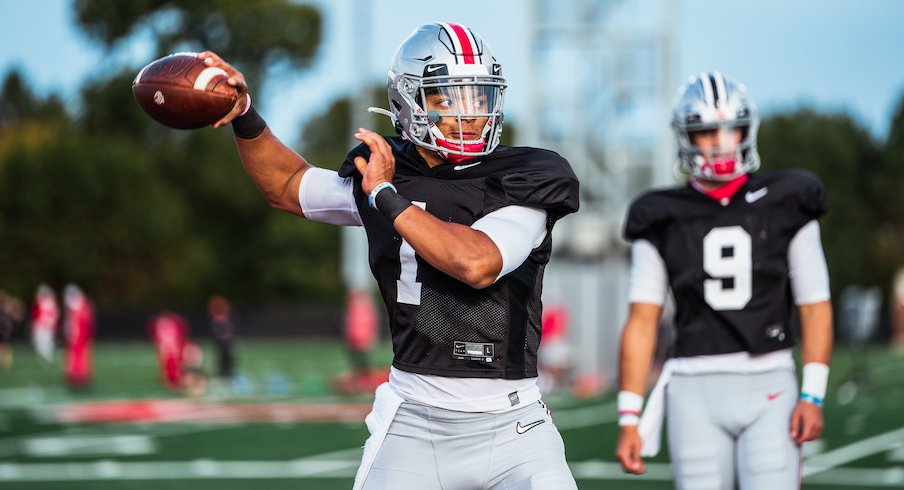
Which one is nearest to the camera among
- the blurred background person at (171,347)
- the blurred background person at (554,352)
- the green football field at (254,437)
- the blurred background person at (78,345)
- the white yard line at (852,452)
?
the green football field at (254,437)

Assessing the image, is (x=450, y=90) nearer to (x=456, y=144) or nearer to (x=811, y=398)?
(x=456, y=144)

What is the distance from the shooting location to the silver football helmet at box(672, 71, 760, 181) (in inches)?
193

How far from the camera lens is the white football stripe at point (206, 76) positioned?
4129mm

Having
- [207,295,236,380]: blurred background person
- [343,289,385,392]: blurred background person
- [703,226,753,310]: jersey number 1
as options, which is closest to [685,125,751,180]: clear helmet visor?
[703,226,753,310]: jersey number 1

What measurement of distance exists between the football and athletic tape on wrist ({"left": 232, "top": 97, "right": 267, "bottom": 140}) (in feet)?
0.35

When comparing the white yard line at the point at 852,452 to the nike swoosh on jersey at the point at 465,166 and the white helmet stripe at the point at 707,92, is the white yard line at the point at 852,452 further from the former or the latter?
the nike swoosh on jersey at the point at 465,166

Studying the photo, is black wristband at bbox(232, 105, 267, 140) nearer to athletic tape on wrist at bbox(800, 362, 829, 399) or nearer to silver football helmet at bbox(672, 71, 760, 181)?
silver football helmet at bbox(672, 71, 760, 181)

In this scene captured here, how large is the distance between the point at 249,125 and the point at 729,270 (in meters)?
1.73

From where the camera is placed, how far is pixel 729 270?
4.81 metres

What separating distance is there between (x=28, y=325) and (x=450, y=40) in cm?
3609

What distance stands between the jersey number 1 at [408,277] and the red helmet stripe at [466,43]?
0.43m

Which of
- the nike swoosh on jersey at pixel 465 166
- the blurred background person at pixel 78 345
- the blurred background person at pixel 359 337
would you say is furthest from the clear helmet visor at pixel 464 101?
the blurred background person at pixel 78 345

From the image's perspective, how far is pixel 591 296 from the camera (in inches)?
749

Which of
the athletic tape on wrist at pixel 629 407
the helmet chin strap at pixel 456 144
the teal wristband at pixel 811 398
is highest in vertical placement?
the helmet chin strap at pixel 456 144
